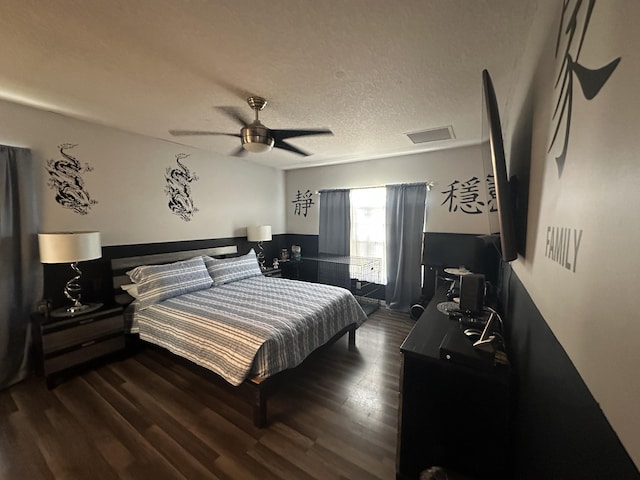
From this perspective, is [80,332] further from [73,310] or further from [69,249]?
[69,249]

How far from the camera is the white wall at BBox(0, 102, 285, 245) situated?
2.45 m

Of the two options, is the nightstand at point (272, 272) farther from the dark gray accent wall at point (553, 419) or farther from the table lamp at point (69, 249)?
the dark gray accent wall at point (553, 419)

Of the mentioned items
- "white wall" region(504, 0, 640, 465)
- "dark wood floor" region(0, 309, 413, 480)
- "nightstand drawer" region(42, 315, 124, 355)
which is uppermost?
"white wall" region(504, 0, 640, 465)

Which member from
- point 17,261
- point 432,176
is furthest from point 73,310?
point 432,176

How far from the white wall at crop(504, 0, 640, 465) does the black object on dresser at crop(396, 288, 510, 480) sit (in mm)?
Result: 672

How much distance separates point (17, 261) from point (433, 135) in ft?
14.6

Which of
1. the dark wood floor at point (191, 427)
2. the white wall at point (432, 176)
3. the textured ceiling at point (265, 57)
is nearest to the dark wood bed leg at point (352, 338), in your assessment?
the dark wood floor at point (191, 427)

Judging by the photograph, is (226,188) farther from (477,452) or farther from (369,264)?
(477,452)

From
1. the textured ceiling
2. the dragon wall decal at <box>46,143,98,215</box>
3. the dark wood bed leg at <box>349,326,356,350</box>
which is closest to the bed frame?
the dark wood bed leg at <box>349,326,356,350</box>

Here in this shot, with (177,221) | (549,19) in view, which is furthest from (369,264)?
(549,19)

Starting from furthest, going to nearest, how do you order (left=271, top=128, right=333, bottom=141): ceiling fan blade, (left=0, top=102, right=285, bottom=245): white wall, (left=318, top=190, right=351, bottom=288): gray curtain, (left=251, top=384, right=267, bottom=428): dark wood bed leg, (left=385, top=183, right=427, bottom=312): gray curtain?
(left=318, top=190, right=351, bottom=288): gray curtain, (left=385, top=183, right=427, bottom=312): gray curtain, (left=0, top=102, right=285, bottom=245): white wall, (left=271, top=128, right=333, bottom=141): ceiling fan blade, (left=251, top=384, right=267, bottom=428): dark wood bed leg

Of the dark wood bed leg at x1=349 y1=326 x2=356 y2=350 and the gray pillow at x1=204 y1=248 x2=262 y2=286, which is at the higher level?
the gray pillow at x1=204 y1=248 x2=262 y2=286

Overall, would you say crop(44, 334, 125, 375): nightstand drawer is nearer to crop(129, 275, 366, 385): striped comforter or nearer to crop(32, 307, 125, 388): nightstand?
crop(32, 307, 125, 388): nightstand

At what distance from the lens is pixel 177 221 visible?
3.50 m
